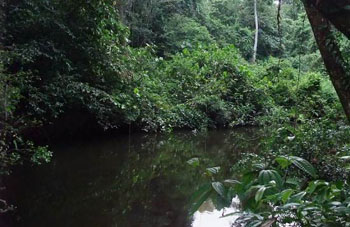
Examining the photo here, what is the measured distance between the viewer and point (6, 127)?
3.64 meters

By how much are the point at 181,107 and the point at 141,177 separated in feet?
16.5

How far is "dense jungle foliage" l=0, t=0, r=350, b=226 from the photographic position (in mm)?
1172

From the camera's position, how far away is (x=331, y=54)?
1.52 m

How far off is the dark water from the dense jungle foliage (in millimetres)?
371

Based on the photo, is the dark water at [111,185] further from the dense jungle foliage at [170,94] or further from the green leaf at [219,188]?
the green leaf at [219,188]

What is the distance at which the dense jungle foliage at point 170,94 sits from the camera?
1.17m

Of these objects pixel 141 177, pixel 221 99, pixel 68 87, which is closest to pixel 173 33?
pixel 221 99

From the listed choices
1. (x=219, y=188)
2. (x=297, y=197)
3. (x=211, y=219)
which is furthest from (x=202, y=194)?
(x=211, y=219)

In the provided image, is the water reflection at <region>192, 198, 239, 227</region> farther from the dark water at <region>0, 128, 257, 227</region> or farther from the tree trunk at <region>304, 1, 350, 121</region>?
the tree trunk at <region>304, 1, 350, 121</region>

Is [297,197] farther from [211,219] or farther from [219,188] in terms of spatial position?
[211,219]

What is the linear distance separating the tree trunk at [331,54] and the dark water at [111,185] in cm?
260

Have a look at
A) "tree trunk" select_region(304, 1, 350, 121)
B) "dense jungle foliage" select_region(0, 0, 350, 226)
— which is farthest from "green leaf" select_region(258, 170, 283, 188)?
"tree trunk" select_region(304, 1, 350, 121)

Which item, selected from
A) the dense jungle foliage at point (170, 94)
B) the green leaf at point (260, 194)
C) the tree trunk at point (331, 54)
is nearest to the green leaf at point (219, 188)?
the dense jungle foliage at point (170, 94)

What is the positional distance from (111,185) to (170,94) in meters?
6.34
